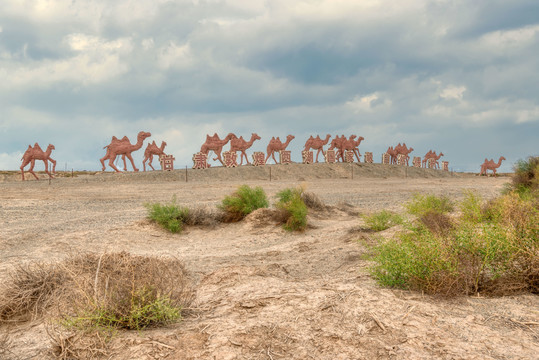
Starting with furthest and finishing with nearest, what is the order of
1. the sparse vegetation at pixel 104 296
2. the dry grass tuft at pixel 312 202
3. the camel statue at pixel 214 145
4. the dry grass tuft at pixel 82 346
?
the camel statue at pixel 214 145 → the dry grass tuft at pixel 312 202 → the sparse vegetation at pixel 104 296 → the dry grass tuft at pixel 82 346

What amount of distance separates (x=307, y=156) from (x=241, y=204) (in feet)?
120

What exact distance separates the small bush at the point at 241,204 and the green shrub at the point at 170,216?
1593 mm

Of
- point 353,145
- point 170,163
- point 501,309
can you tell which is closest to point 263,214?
point 501,309

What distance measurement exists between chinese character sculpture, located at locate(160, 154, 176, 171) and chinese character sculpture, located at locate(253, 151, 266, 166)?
9.54 meters

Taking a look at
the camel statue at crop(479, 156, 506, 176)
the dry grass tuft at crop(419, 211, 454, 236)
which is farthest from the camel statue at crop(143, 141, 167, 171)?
the camel statue at crop(479, 156, 506, 176)

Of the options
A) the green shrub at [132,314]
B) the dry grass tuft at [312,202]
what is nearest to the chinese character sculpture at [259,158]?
the dry grass tuft at [312,202]

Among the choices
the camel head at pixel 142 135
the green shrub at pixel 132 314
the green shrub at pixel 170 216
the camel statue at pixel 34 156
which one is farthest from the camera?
the camel head at pixel 142 135

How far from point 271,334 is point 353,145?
53.7 meters

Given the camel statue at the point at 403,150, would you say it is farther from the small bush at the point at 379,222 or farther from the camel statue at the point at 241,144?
the small bush at the point at 379,222

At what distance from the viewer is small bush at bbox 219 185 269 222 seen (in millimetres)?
17641

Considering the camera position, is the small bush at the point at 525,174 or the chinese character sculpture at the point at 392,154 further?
the chinese character sculpture at the point at 392,154

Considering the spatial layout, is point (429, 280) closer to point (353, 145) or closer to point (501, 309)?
point (501, 309)

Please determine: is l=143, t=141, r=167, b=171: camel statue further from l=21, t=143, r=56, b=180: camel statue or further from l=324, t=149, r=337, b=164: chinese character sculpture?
l=324, t=149, r=337, b=164: chinese character sculpture

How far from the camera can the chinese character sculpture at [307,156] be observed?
53500 mm
